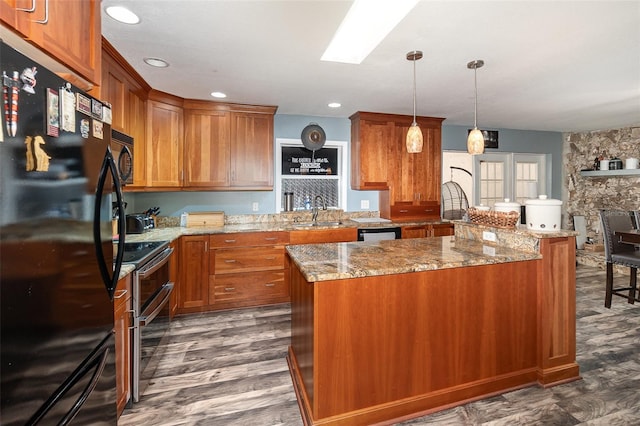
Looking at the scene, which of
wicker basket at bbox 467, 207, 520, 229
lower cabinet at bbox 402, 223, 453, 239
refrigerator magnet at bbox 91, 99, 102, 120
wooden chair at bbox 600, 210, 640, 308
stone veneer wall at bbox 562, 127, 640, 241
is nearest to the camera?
refrigerator magnet at bbox 91, 99, 102, 120

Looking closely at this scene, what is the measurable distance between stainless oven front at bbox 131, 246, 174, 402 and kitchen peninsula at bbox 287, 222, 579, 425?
992mm

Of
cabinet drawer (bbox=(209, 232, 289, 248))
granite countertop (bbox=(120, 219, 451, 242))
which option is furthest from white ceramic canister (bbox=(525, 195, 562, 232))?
cabinet drawer (bbox=(209, 232, 289, 248))

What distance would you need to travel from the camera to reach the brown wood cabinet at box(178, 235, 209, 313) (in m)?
3.46

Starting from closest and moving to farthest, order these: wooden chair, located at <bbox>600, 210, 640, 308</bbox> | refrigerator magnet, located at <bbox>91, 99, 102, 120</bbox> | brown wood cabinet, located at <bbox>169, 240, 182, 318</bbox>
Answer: refrigerator magnet, located at <bbox>91, 99, 102, 120</bbox> → brown wood cabinet, located at <bbox>169, 240, 182, 318</bbox> → wooden chair, located at <bbox>600, 210, 640, 308</bbox>

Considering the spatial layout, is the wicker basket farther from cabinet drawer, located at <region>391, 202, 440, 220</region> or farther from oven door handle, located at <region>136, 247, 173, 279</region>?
oven door handle, located at <region>136, 247, 173, 279</region>

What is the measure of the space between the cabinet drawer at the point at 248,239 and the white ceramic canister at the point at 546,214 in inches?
97.9

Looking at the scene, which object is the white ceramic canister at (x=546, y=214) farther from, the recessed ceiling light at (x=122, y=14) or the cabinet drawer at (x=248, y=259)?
the recessed ceiling light at (x=122, y=14)

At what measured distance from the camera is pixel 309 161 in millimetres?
4543

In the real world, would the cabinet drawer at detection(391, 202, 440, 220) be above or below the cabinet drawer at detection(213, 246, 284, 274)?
above

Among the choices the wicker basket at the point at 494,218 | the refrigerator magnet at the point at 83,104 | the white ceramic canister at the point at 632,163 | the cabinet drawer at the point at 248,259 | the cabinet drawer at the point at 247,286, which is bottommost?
the cabinet drawer at the point at 247,286

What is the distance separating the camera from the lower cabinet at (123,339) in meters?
1.77

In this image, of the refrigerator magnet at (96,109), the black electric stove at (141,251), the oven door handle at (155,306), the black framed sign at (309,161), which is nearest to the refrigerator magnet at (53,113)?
the refrigerator magnet at (96,109)

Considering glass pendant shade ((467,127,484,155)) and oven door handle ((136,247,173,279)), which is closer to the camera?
oven door handle ((136,247,173,279))

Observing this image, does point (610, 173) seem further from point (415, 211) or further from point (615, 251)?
point (415, 211)
